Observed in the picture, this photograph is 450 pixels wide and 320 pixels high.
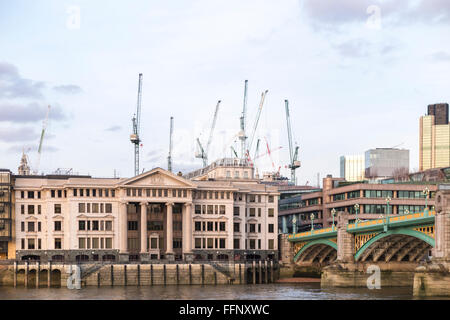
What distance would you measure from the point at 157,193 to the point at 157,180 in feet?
8.13

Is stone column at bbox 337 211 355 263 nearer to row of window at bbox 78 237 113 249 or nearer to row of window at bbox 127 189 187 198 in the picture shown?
row of window at bbox 127 189 187 198

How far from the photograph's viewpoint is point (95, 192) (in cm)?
16862

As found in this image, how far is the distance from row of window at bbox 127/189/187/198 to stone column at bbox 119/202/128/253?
102 inches

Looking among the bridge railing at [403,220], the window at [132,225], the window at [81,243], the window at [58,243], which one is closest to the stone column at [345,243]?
the bridge railing at [403,220]

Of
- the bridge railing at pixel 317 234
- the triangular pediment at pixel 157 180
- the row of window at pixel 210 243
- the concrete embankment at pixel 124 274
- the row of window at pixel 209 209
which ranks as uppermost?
the triangular pediment at pixel 157 180

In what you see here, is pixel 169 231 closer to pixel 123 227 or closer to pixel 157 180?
pixel 123 227

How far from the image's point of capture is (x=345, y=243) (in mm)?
143750

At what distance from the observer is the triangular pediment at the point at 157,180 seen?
168 meters

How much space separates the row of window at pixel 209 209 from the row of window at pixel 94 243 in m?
18.6

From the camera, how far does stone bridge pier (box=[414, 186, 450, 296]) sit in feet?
346

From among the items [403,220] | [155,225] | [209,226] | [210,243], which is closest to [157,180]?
[155,225]

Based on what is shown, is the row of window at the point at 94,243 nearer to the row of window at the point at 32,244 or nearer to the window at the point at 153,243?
the row of window at the point at 32,244
